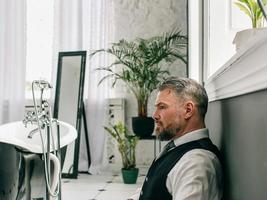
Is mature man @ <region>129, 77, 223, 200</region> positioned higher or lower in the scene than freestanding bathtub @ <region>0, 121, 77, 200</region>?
higher

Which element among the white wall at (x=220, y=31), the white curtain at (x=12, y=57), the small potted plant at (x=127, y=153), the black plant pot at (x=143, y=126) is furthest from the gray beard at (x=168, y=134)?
the white curtain at (x=12, y=57)

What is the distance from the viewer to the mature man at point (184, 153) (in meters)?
1.27

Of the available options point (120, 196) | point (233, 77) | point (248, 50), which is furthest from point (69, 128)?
point (248, 50)

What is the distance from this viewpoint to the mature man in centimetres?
127

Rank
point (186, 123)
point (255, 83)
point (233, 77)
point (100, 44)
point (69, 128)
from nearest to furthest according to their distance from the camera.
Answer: point (255, 83)
point (233, 77)
point (186, 123)
point (69, 128)
point (100, 44)

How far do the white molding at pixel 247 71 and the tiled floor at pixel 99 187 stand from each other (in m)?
2.50

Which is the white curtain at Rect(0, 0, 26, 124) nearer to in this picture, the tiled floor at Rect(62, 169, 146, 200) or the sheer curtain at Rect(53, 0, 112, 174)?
the sheer curtain at Rect(53, 0, 112, 174)

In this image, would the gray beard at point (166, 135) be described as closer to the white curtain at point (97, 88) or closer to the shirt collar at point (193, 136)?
the shirt collar at point (193, 136)

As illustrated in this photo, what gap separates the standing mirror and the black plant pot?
0.71 m

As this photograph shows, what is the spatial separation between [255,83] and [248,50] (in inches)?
3.7

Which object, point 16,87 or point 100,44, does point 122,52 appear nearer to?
point 100,44

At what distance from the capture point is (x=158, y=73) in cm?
453

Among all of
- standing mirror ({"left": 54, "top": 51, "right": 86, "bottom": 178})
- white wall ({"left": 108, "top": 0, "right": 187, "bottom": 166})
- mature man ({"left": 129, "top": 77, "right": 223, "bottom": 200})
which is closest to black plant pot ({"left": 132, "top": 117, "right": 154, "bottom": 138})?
white wall ({"left": 108, "top": 0, "right": 187, "bottom": 166})

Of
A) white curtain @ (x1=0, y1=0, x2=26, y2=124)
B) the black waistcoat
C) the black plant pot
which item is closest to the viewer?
the black waistcoat
